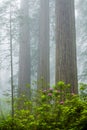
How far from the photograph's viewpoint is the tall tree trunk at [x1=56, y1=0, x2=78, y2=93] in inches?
302

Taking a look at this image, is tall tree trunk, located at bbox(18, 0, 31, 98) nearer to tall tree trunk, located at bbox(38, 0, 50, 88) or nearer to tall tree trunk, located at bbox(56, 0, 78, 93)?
tall tree trunk, located at bbox(38, 0, 50, 88)

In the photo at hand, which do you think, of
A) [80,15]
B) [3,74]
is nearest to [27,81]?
[80,15]

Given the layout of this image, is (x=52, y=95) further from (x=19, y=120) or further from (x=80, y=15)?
(x=80, y=15)

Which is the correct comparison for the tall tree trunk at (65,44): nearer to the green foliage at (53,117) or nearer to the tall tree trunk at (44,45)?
the green foliage at (53,117)

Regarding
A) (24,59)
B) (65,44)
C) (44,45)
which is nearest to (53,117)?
(65,44)

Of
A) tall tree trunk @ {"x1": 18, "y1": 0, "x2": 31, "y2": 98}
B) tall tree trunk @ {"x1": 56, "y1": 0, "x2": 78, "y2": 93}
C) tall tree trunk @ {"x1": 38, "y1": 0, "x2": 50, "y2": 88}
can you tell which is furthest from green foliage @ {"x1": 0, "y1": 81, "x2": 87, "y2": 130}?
tall tree trunk @ {"x1": 18, "y1": 0, "x2": 31, "y2": 98}

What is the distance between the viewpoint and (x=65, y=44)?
7.90 metres

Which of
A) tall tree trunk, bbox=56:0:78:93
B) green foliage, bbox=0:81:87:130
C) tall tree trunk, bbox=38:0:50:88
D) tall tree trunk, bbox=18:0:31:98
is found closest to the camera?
green foliage, bbox=0:81:87:130

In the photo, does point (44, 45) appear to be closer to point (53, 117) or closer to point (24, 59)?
point (24, 59)

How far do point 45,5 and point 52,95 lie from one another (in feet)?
27.0

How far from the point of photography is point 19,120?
503 cm

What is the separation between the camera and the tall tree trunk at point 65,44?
766 cm

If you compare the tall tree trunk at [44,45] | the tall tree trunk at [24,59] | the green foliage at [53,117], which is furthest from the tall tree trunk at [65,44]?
the tall tree trunk at [24,59]

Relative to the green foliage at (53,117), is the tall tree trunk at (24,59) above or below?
above
